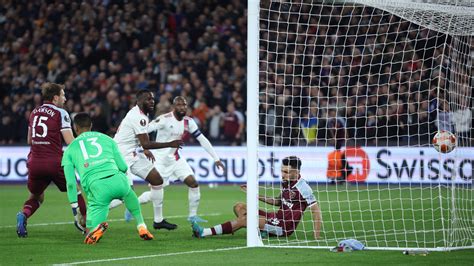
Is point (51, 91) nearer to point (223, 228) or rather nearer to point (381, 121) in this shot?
point (223, 228)

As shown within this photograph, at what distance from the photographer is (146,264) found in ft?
29.1

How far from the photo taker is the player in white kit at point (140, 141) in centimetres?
1252

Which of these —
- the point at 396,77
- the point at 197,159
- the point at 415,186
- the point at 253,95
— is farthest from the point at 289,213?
the point at 197,159

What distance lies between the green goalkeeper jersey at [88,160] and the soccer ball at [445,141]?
4.20m

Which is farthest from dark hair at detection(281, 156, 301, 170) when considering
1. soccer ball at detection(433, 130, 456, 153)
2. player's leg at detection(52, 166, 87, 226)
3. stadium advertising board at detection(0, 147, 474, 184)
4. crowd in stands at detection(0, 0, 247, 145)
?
crowd in stands at detection(0, 0, 247, 145)

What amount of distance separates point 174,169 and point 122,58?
1380 cm

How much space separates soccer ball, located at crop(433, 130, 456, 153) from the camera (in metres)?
11.6

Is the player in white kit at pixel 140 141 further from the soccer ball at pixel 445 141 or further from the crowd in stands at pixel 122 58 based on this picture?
the crowd in stands at pixel 122 58

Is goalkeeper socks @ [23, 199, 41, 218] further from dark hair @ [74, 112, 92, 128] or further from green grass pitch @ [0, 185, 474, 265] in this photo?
dark hair @ [74, 112, 92, 128]

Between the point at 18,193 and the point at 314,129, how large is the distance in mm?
6978

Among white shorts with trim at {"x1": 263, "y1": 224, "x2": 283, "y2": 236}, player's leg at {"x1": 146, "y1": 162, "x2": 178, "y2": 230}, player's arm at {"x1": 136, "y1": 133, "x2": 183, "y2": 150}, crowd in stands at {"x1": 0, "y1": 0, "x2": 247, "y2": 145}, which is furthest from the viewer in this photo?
crowd in stands at {"x1": 0, "y1": 0, "x2": 247, "y2": 145}

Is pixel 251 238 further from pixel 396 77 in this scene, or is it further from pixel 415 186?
pixel 415 186

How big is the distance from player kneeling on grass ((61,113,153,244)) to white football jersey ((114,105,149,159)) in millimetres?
1694

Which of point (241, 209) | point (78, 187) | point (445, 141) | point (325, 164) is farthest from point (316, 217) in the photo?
point (325, 164)
